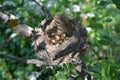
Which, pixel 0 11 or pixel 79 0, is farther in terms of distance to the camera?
pixel 79 0

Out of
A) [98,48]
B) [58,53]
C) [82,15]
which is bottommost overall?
[98,48]

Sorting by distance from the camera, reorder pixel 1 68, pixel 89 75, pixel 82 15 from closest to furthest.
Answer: pixel 89 75 → pixel 1 68 → pixel 82 15

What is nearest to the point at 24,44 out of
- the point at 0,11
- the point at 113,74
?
the point at 0,11

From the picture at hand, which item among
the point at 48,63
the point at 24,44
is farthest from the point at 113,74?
the point at 24,44

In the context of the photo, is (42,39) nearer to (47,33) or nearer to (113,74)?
(47,33)

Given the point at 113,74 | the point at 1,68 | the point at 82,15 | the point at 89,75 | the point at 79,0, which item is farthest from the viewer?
the point at 79,0

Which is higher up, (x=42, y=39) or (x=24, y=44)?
(x=42, y=39)

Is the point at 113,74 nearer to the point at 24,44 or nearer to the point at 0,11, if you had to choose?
the point at 0,11
